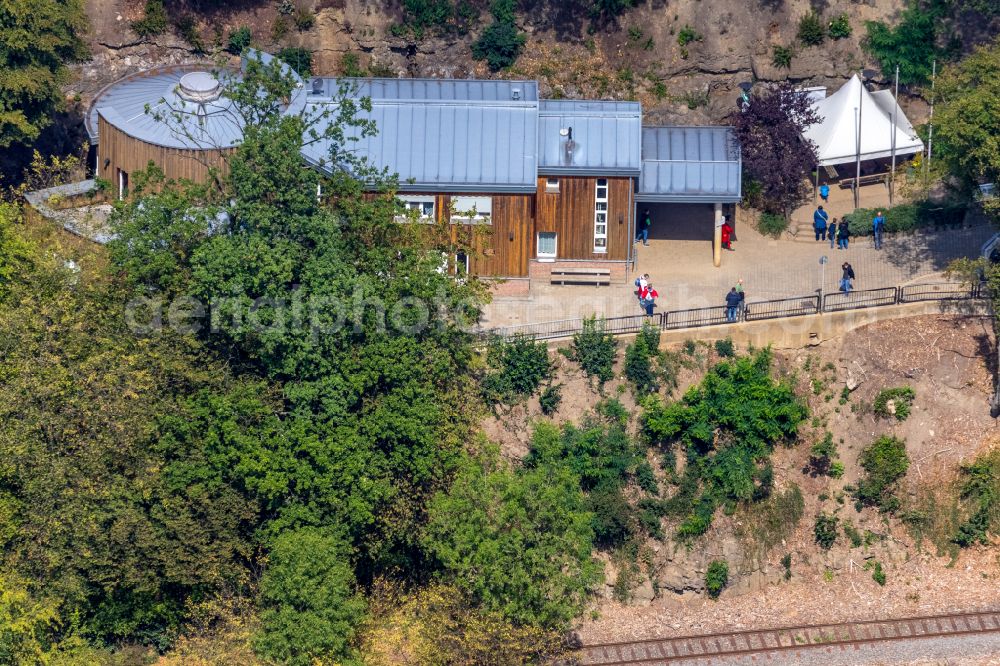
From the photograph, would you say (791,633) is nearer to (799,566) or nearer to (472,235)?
(799,566)

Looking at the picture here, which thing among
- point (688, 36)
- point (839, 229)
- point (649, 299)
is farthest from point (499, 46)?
point (839, 229)

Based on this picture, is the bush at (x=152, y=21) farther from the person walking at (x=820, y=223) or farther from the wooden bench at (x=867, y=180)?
the wooden bench at (x=867, y=180)

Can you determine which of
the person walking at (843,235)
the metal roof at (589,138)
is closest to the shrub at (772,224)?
the person walking at (843,235)

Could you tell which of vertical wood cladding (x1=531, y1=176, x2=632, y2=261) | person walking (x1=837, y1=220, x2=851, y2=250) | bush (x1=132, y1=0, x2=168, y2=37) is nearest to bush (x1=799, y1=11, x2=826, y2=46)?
person walking (x1=837, y1=220, x2=851, y2=250)

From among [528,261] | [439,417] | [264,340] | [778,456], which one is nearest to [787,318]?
[778,456]

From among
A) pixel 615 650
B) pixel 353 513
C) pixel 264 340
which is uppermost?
pixel 264 340

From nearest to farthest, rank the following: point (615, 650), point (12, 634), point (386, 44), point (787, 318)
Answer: point (12, 634), point (615, 650), point (787, 318), point (386, 44)
